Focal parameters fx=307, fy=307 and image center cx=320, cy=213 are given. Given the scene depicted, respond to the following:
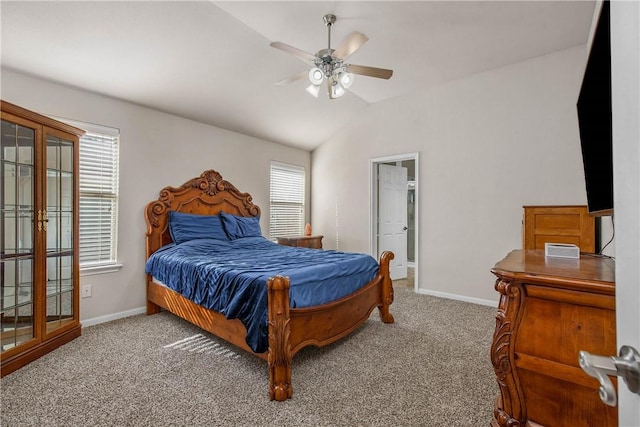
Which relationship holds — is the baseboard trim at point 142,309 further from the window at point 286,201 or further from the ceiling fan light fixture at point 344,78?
the ceiling fan light fixture at point 344,78

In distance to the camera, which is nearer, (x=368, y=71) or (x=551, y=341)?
(x=551, y=341)

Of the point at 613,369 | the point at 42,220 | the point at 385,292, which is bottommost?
the point at 385,292

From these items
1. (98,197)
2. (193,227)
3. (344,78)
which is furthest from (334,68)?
(98,197)

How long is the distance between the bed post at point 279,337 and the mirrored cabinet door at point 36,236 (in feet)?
6.18

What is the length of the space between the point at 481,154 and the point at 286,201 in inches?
120

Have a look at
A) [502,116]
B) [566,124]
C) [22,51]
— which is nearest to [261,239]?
[22,51]

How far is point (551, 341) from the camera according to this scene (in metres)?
1.06

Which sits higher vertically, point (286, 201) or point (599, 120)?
point (599, 120)

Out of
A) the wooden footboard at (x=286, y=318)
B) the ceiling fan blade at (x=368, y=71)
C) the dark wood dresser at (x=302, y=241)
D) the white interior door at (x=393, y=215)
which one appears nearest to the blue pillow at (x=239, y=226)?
the dark wood dresser at (x=302, y=241)

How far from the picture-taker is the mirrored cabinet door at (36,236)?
2193mm

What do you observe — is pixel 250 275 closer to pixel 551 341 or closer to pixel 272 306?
pixel 272 306

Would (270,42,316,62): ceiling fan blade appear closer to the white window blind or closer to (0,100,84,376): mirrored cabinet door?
(0,100,84,376): mirrored cabinet door

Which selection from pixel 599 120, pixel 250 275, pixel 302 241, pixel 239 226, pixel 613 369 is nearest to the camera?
pixel 613 369

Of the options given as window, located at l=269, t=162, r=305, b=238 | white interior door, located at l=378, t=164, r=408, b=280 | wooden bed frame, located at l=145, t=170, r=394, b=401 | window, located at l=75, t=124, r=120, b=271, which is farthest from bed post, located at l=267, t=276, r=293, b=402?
white interior door, located at l=378, t=164, r=408, b=280
